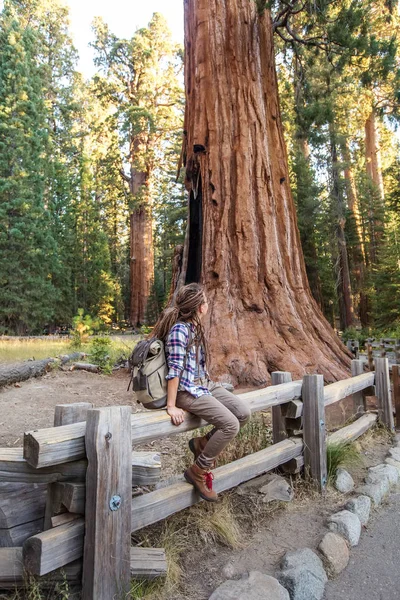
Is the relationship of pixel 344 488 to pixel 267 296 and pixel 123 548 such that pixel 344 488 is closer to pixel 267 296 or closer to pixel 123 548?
pixel 123 548

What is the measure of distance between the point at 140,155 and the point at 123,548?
77.4ft

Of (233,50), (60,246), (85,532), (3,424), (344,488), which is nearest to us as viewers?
(85,532)

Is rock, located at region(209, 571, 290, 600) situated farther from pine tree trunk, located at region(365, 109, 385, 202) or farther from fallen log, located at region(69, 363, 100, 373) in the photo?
pine tree trunk, located at region(365, 109, 385, 202)

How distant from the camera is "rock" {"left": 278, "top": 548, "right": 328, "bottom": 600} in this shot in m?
2.68

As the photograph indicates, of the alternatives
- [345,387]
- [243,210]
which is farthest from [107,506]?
[243,210]

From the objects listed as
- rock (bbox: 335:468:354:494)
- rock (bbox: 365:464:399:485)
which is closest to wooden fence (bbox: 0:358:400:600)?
rock (bbox: 335:468:354:494)

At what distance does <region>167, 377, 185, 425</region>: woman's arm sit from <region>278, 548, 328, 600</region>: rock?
111cm

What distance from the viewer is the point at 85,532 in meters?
2.30

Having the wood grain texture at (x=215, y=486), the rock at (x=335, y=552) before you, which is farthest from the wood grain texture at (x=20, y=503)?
the rock at (x=335, y=552)

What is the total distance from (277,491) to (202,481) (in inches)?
42.5

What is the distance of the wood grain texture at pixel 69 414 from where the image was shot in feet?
8.20

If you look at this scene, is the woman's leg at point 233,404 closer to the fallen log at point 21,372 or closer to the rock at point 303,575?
the rock at point 303,575

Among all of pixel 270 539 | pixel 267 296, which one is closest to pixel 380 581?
pixel 270 539

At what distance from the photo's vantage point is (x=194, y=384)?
9.98 feet
